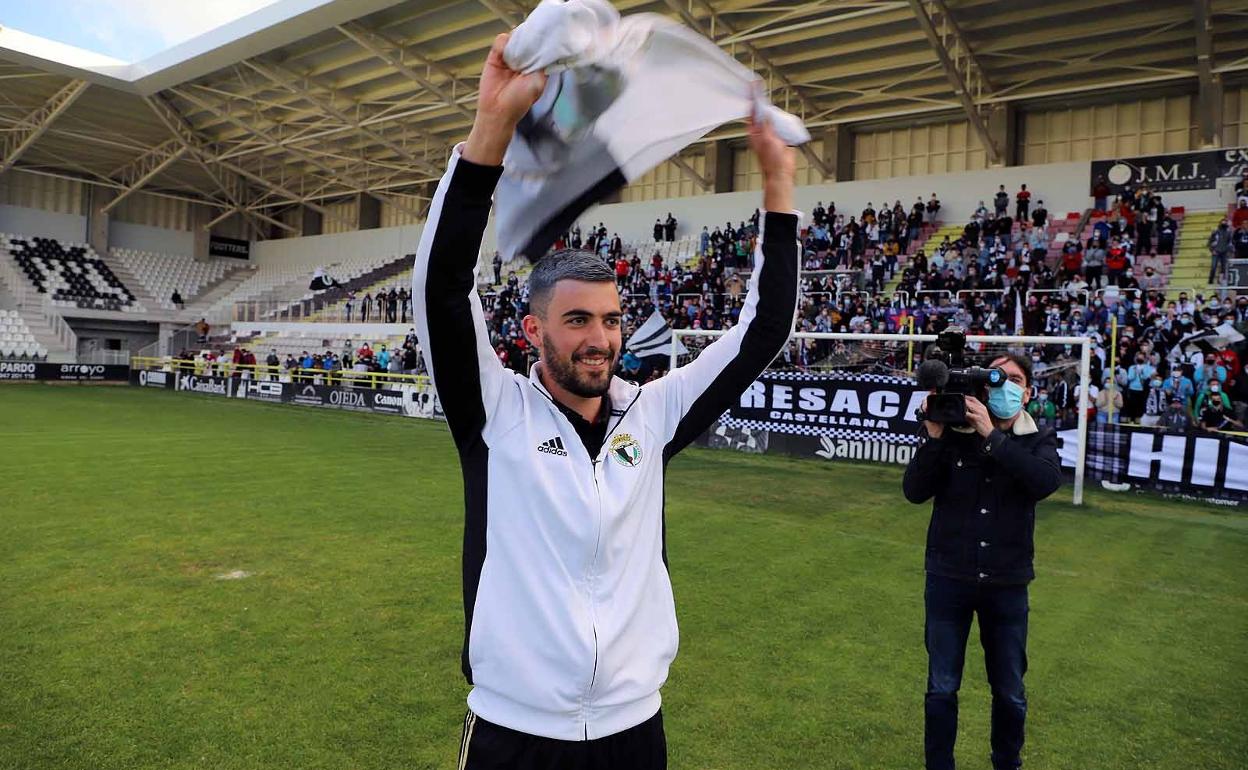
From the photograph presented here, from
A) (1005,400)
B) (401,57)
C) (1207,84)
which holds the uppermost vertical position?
(401,57)

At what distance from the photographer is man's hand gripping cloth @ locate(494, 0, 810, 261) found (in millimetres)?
1832

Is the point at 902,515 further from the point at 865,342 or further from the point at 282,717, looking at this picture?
the point at 282,717

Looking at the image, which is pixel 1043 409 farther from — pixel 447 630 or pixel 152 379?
pixel 152 379

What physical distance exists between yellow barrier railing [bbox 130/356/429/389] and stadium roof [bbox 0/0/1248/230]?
335 inches

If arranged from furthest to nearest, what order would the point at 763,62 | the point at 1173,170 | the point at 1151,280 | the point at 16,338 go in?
the point at 16,338, the point at 763,62, the point at 1173,170, the point at 1151,280

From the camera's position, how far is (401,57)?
80.3 ft

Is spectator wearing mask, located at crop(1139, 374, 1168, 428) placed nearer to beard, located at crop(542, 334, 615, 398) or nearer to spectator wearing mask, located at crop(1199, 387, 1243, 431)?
spectator wearing mask, located at crop(1199, 387, 1243, 431)

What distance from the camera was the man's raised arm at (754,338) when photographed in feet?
7.48

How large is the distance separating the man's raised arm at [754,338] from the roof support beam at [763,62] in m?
15.7

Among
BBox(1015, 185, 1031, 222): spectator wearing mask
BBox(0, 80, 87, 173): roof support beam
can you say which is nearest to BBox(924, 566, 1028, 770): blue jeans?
BBox(1015, 185, 1031, 222): spectator wearing mask

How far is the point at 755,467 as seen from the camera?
1363 cm

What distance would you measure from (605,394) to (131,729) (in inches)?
125

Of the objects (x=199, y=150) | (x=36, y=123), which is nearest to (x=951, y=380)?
(x=199, y=150)

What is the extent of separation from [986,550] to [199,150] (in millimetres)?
37973
